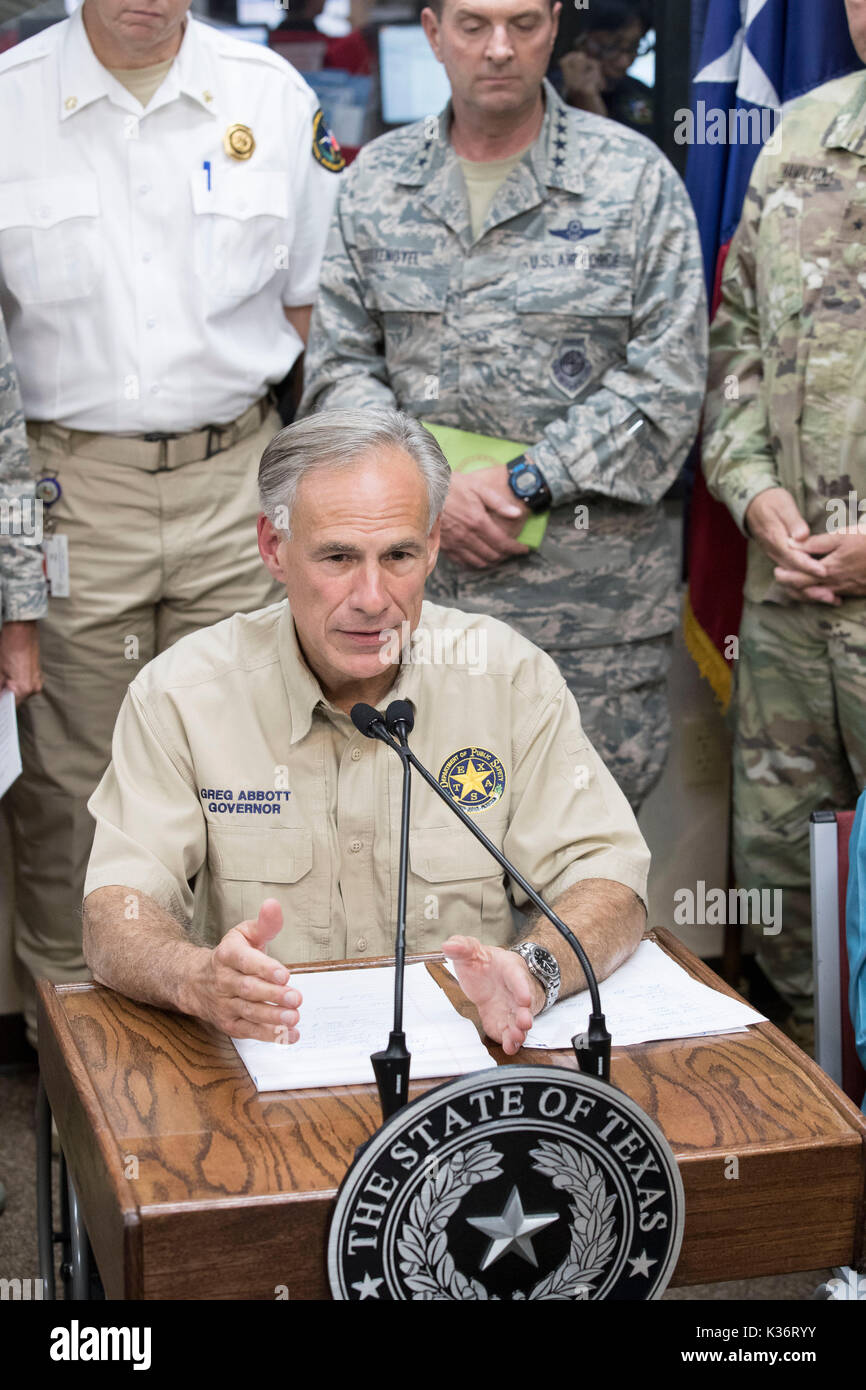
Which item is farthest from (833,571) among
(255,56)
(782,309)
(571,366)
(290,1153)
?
(290,1153)

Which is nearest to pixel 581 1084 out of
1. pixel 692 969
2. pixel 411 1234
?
pixel 411 1234

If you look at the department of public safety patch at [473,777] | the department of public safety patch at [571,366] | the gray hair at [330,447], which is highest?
the department of public safety patch at [571,366]

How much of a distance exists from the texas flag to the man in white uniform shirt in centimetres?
76

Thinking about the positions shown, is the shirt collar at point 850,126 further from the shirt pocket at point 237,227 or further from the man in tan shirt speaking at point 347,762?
the man in tan shirt speaking at point 347,762

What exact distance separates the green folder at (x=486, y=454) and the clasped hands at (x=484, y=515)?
0.02 m

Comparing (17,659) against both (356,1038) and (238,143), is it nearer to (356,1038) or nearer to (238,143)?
(238,143)

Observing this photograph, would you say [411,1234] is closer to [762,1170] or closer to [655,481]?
[762,1170]

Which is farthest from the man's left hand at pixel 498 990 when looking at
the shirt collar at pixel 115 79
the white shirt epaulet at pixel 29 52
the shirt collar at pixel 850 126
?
the white shirt epaulet at pixel 29 52

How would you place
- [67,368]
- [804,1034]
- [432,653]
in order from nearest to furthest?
[432,653] < [67,368] < [804,1034]

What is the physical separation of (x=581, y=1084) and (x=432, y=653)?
35.4 inches

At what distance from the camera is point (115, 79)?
2746mm

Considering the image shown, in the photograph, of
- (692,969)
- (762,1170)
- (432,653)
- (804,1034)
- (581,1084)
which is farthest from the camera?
(804,1034)

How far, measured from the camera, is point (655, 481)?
281cm

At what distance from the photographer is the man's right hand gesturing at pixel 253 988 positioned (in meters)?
1.47
